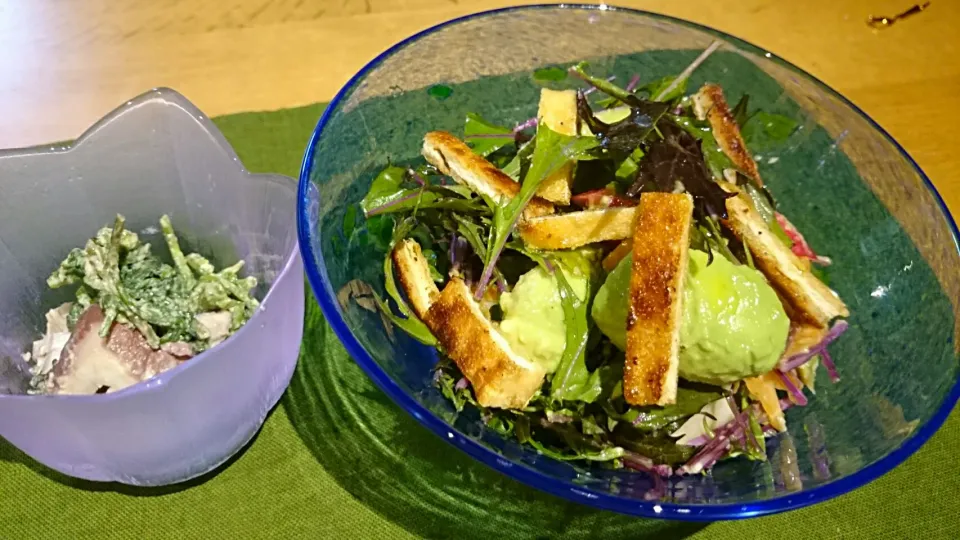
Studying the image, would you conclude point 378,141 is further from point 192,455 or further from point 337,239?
point 192,455

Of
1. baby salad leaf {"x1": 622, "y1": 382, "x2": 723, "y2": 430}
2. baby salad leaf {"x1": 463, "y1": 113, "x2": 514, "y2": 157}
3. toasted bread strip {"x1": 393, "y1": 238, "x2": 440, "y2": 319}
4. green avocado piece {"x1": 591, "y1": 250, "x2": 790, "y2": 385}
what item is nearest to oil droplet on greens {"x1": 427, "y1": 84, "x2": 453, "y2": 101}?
baby salad leaf {"x1": 463, "y1": 113, "x2": 514, "y2": 157}

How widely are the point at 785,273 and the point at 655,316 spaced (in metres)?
0.23

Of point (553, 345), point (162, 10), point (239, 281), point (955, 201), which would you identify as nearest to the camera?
point (553, 345)

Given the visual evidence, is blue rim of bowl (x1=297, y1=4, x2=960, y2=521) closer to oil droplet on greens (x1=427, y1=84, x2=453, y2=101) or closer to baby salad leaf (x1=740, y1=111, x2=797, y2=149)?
oil droplet on greens (x1=427, y1=84, x2=453, y2=101)

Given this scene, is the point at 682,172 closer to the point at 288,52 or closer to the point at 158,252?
the point at 158,252

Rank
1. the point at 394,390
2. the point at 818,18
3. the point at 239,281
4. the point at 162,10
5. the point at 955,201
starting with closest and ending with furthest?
the point at 394,390, the point at 239,281, the point at 955,201, the point at 162,10, the point at 818,18

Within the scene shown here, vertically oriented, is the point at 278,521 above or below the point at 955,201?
below

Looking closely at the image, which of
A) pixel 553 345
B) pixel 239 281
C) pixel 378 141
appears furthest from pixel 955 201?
pixel 239 281

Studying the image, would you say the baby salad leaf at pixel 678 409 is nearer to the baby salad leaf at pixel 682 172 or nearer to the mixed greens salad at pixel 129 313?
the baby salad leaf at pixel 682 172

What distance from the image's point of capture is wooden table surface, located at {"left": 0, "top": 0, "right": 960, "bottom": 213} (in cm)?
125

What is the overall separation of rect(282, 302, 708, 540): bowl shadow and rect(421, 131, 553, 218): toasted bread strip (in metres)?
0.29

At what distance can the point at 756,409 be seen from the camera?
863mm

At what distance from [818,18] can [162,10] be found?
1251 mm

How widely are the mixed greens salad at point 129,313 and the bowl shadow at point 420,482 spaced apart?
0.14 metres
